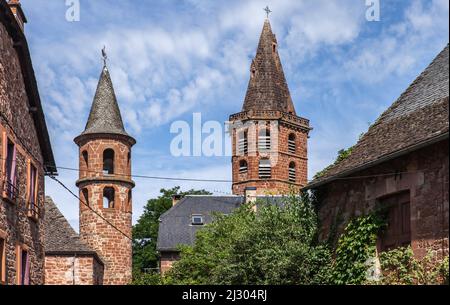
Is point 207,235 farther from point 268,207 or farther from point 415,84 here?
point 415,84

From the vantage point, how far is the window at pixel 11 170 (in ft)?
62.0

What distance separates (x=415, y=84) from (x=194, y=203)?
41.0 meters

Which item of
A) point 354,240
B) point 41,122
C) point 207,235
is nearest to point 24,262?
point 41,122

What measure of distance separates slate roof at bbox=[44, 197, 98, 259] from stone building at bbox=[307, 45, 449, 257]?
16.0 m

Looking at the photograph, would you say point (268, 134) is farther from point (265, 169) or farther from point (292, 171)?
point (292, 171)

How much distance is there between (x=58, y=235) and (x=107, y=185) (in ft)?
47.2

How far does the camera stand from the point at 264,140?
258 ft

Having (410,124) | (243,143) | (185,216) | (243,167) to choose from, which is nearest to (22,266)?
(410,124)

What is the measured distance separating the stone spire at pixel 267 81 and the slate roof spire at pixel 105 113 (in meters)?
27.0

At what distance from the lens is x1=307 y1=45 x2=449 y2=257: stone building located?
14.5 m

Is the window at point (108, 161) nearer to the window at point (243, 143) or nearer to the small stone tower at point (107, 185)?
the small stone tower at point (107, 185)

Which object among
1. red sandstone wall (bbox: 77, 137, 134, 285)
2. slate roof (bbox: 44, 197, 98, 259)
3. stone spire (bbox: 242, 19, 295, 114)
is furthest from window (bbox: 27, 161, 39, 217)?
stone spire (bbox: 242, 19, 295, 114)

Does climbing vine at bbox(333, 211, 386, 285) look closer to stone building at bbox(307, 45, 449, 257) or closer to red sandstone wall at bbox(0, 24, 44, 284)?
stone building at bbox(307, 45, 449, 257)
